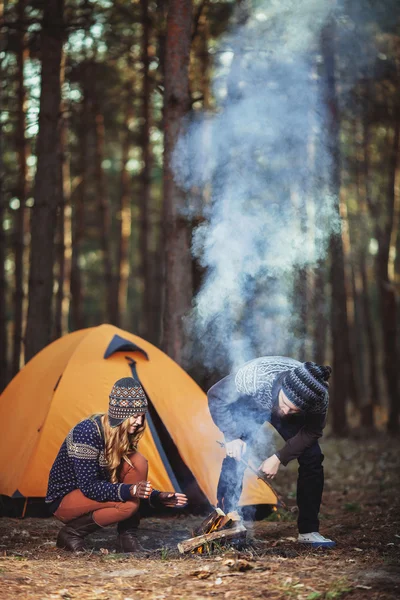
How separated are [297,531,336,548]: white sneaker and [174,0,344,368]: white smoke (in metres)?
2.52

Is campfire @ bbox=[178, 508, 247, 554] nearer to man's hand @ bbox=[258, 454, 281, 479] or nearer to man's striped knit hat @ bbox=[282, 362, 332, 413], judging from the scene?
man's hand @ bbox=[258, 454, 281, 479]

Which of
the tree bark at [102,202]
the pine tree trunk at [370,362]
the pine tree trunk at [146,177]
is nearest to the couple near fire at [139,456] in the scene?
the pine tree trunk at [146,177]

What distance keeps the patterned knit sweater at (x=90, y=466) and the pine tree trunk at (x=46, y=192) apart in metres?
4.38

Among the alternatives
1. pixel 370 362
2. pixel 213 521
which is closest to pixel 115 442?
pixel 213 521

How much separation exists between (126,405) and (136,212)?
22171mm

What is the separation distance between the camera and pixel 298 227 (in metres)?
12.8

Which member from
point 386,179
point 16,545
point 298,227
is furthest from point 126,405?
point 386,179

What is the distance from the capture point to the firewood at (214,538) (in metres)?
4.60

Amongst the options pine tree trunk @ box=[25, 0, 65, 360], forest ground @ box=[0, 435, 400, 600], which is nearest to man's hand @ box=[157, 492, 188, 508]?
forest ground @ box=[0, 435, 400, 600]

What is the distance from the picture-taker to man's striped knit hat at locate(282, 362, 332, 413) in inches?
174

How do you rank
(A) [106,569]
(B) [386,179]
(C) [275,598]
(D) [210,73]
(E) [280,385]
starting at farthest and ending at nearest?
(B) [386,179] → (D) [210,73] → (E) [280,385] → (A) [106,569] → (C) [275,598]

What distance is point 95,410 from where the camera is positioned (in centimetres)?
630

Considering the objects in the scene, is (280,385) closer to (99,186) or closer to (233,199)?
(233,199)

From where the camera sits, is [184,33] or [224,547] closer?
[224,547]
